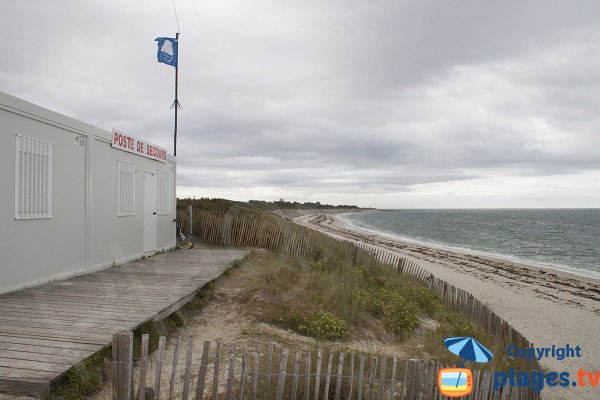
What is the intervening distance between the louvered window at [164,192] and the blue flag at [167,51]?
6097 millimetres

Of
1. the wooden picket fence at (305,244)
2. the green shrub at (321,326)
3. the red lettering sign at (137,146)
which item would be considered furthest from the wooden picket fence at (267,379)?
the red lettering sign at (137,146)

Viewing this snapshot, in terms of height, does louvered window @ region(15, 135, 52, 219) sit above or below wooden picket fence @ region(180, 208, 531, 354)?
above

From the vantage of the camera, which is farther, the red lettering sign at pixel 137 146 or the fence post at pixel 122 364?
the red lettering sign at pixel 137 146

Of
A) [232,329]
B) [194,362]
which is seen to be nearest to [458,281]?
[232,329]

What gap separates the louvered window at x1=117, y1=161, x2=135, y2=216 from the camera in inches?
416

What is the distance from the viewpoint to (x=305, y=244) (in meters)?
14.9

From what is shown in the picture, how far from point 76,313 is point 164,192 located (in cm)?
780

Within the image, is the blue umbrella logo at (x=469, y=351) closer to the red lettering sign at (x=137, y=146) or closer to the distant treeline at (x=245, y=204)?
the red lettering sign at (x=137, y=146)

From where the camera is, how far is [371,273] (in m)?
12.5

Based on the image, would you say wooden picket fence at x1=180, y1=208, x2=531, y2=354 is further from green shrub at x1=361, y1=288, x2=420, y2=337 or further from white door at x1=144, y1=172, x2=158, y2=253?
white door at x1=144, y1=172, x2=158, y2=253

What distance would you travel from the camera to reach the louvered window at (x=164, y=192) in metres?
13.1

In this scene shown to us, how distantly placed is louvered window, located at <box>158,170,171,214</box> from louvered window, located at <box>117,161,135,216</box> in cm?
185

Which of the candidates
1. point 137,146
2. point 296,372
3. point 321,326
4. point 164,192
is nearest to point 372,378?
point 296,372

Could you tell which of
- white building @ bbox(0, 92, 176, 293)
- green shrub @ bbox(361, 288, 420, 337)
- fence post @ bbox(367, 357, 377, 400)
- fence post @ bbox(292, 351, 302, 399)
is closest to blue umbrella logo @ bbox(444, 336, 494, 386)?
fence post @ bbox(367, 357, 377, 400)
